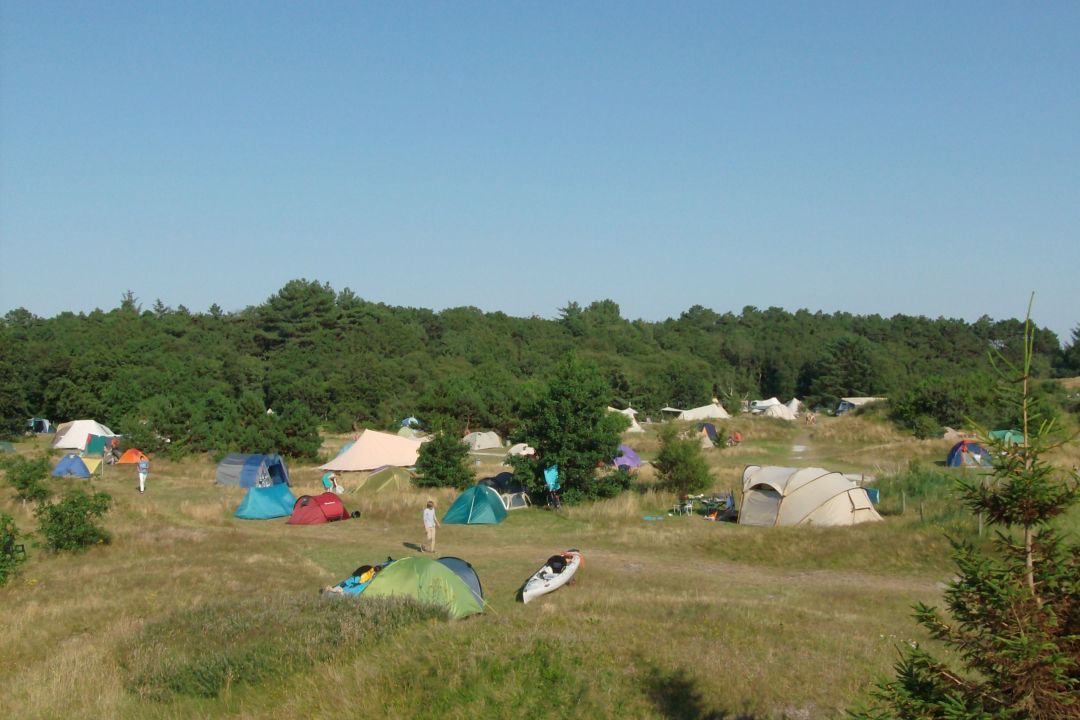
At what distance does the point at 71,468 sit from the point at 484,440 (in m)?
20.9

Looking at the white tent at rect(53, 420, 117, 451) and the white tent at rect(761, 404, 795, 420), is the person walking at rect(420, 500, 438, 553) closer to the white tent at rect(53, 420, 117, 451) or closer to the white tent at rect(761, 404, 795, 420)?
the white tent at rect(53, 420, 117, 451)

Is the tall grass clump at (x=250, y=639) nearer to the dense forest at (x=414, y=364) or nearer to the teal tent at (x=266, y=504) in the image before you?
the teal tent at (x=266, y=504)

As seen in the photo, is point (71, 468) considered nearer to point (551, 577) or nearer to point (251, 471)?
point (251, 471)

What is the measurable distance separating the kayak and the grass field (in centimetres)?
35

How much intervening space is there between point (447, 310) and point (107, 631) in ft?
334

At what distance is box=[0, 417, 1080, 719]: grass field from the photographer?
27.0ft

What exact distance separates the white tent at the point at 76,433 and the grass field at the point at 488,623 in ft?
89.3

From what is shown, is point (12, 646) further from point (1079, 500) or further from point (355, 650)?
point (1079, 500)

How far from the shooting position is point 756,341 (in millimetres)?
106375

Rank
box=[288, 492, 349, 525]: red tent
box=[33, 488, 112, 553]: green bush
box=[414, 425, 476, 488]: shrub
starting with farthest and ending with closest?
box=[414, 425, 476, 488]: shrub → box=[288, 492, 349, 525]: red tent → box=[33, 488, 112, 553]: green bush

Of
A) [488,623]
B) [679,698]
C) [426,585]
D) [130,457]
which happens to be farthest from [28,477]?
[679,698]

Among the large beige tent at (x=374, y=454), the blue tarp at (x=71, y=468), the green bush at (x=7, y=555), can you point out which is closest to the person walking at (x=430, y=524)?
the green bush at (x=7, y=555)

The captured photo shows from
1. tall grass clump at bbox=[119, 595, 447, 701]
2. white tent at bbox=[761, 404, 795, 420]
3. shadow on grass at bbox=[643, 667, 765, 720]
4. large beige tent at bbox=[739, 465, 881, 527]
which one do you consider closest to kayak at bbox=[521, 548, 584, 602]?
tall grass clump at bbox=[119, 595, 447, 701]

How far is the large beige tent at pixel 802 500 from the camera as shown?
20297 mm
